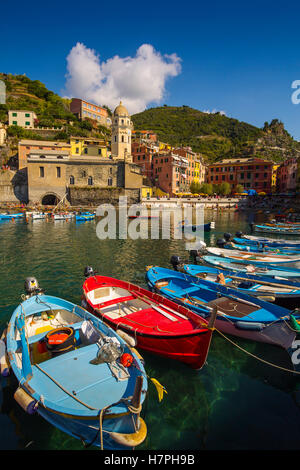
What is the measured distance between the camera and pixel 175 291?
1122 centimetres

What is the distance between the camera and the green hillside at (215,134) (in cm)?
11331

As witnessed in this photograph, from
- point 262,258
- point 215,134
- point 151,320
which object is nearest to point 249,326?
point 151,320

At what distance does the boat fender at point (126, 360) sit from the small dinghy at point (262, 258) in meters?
11.4

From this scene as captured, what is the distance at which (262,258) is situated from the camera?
16.8 metres

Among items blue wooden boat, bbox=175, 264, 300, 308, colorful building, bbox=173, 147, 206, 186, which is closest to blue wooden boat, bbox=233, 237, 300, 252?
blue wooden boat, bbox=175, 264, 300, 308

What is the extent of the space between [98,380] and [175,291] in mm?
6174

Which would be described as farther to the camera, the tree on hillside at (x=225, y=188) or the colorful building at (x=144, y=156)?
the colorful building at (x=144, y=156)

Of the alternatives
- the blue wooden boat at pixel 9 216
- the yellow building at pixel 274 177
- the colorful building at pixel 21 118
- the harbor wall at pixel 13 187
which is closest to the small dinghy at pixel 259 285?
the blue wooden boat at pixel 9 216

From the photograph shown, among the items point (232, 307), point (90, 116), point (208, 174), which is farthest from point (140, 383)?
point (90, 116)

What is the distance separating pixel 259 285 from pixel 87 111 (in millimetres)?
97167

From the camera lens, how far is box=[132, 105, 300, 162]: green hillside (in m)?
113

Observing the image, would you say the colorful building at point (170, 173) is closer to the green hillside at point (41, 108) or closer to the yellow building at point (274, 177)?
the green hillside at point (41, 108)

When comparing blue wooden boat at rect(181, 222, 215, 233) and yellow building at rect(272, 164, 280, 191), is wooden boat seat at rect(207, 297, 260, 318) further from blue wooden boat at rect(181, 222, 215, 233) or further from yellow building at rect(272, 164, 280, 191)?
yellow building at rect(272, 164, 280, 191)
